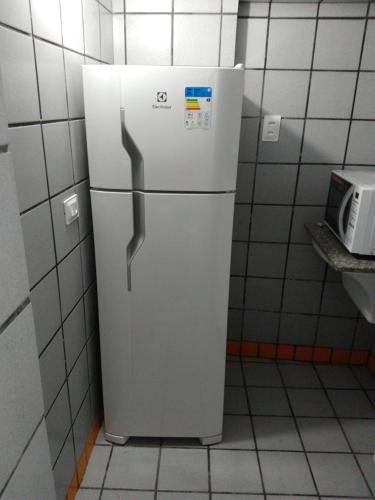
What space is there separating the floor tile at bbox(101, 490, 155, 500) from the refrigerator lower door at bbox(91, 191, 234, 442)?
0.78ft

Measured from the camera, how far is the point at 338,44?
5.89ft

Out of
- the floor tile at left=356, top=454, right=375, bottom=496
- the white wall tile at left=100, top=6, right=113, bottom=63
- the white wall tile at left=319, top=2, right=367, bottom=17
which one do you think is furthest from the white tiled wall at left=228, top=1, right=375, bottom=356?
the floor tile at left=356, top=454, right=375, bottom=496

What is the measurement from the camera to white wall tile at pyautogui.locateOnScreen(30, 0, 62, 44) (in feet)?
3.40

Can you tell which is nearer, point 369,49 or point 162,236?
point 162,236

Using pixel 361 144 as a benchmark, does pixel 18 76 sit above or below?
above

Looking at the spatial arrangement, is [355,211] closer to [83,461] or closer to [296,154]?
[296,154]

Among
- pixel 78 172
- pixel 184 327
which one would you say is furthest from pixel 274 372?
pixel 78 172

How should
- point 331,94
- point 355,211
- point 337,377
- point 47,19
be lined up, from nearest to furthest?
1. point 47,19
2. point 355,211
3. point 331,94
4. point 337,377

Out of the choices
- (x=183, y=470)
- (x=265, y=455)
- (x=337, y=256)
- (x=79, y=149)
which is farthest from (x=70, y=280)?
(x=265, y=455)

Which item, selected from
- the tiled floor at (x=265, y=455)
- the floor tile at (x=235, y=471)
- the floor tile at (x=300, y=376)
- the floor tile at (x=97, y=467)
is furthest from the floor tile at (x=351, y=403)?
the floor tile at (x=97, y=467)

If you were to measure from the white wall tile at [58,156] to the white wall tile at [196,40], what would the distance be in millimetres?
790

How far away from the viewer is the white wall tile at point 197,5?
168 centimetres

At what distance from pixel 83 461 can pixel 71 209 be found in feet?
3.49

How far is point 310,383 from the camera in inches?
85.6
